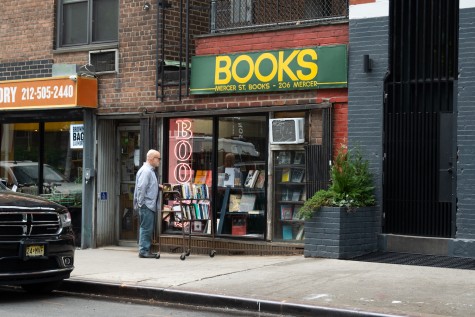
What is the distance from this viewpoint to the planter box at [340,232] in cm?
1230

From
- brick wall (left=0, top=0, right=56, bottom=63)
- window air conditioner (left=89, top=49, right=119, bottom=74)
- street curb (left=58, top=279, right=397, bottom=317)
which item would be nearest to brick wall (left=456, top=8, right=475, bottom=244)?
street curb (left=58, top=279, right=397, bottom=317)

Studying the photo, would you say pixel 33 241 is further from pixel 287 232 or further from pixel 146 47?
pixel 146 47

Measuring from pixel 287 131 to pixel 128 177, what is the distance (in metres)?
3.96

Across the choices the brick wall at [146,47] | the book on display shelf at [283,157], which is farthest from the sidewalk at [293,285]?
the brick wall at [146,47]

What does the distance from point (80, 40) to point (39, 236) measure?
6708 mm

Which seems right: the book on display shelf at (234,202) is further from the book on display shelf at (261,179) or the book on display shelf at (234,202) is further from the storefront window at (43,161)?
the storefront window at (43,161)

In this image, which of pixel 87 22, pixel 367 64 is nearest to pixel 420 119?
pixel 367 64

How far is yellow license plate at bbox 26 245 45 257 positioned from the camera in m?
10.0

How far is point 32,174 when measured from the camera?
Answer: 669 inches

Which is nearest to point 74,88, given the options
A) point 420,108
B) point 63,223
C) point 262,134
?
point 262,134

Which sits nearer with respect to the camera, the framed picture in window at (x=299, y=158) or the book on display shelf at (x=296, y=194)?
the framed picture in window at (x=299, y=158)

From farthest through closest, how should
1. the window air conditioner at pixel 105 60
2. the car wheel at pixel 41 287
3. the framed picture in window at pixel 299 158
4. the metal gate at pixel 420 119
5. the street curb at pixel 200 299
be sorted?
1. the window air conditioner at pixel 105 60
2. the framed picture in window at pixel 299 158
3. the metal gate at pixel 420 119
4. the car wheel at pixel 41 287
5. the street curb at pixel 200 299

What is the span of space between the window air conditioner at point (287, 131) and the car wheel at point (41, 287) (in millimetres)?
4333

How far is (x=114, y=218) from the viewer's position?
52.5ft
